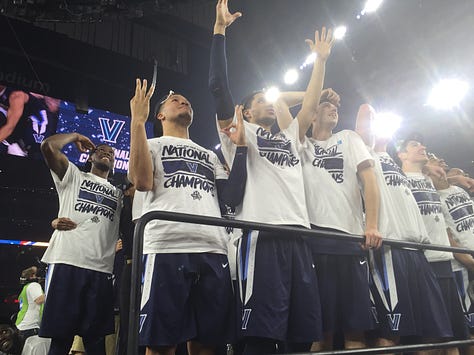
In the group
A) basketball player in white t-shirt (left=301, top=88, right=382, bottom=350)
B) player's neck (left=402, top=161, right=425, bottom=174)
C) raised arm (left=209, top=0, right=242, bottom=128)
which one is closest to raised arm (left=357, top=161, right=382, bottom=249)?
basketball player in white t-shirt (left=301, top=88, right=382, bottom=350)

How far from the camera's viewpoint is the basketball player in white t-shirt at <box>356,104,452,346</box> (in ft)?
7.43

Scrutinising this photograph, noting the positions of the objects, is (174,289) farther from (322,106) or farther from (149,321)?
(322,106)

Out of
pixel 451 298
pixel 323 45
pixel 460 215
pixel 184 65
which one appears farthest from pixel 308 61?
pixel 451 298

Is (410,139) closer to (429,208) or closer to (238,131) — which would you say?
(429,208)

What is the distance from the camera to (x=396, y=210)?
265 cm

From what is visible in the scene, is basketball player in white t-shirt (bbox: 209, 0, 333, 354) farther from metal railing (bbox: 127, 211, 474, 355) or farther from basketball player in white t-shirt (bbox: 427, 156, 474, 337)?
basketball player in white t-shirt (bbox: 427, 156, 474, 337)

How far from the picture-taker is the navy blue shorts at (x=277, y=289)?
1.78m

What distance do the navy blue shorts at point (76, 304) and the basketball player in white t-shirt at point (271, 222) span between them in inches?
46.3

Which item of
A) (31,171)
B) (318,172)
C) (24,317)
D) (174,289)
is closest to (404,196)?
(318,172)

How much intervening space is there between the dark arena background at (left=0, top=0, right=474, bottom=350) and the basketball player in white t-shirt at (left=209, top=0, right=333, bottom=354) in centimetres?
334

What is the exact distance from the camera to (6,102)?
22.7ft

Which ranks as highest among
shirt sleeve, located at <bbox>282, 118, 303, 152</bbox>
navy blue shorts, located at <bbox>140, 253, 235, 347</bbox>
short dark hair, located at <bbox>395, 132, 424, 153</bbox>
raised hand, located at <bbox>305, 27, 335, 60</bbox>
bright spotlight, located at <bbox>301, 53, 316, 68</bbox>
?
bright spotlight, located at <bbox>301, 53, 316, 68</bbox>

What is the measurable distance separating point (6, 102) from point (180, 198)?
618 centimetres

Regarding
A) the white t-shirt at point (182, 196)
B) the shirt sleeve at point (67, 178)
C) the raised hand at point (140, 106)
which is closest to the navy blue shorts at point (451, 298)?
the white t-shirt at point (182, 196)
